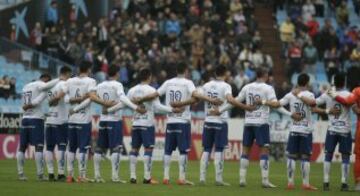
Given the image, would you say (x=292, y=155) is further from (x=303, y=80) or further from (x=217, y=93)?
(x=217, y=93)

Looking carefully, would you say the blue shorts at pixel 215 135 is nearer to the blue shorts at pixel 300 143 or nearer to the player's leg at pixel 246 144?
the player's leg at pixel 246 144

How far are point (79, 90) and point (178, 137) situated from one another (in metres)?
2.92

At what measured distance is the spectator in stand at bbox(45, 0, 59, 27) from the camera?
46.8 m

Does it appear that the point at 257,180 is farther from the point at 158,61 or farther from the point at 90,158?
the point at 158,61

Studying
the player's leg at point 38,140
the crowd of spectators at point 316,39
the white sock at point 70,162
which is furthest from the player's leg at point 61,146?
the crowd of spectators at point 316,39

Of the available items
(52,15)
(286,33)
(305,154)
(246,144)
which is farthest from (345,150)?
(286,33)

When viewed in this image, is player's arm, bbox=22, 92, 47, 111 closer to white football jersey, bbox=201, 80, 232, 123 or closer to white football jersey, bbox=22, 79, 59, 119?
white football jersey, bbox=22, 79, 59, 119

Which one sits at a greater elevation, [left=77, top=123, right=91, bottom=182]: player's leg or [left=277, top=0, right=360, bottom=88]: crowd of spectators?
[left=277, top=0, right=360, bottom=88]: crowd of spectators

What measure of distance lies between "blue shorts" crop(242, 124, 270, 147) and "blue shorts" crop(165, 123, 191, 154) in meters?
1.54

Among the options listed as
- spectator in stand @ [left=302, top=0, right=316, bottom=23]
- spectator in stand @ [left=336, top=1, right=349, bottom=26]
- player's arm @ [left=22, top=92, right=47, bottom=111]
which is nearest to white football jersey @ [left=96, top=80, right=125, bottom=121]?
player's arm @ [left=22, top=92, right=47, bottom=111]

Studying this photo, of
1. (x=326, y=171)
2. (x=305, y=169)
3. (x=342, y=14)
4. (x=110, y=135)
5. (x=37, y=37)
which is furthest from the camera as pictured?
(x=342, y=14)

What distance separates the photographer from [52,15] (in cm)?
4719

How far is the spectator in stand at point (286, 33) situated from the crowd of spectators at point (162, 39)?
136cm

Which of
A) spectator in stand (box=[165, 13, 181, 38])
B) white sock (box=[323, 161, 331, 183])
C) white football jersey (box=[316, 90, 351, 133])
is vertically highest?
spectator in stand (box=[165, 13, 181, 38])
